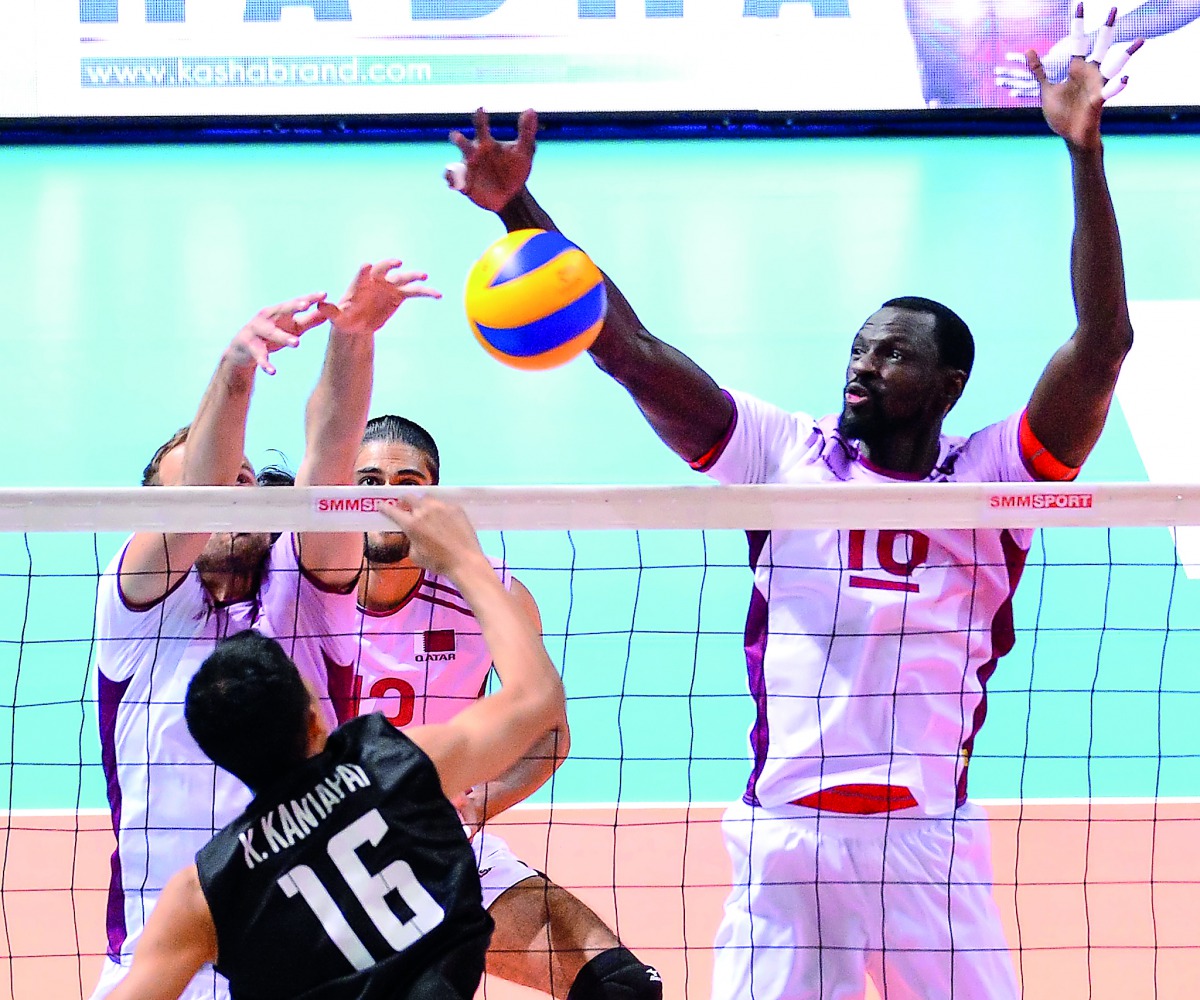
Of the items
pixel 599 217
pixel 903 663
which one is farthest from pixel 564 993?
pixel 599 217

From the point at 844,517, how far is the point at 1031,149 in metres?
10.9

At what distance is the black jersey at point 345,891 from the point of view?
8.20 feet

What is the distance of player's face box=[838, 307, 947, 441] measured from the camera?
3.58 metres

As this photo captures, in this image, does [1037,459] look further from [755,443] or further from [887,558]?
[755,443]

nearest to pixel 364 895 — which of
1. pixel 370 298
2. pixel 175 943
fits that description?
pixel 175 943

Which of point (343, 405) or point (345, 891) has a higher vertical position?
point (343, 405)

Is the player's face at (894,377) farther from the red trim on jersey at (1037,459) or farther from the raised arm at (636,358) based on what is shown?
the raised arm at (636,358)

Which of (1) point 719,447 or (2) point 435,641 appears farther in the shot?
(2) point 435,641

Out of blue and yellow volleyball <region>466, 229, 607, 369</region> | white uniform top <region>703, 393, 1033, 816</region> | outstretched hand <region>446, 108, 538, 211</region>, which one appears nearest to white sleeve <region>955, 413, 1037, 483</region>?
white uniform top <region>703, 393, 1033, 816</region>

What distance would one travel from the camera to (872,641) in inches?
137

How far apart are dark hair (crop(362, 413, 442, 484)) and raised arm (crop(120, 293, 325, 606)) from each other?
51 centimetres

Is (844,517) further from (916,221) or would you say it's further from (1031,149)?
(1031,149)

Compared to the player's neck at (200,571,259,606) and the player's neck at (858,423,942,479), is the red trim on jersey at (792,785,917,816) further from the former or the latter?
the player's neck at (200,571,259,606)

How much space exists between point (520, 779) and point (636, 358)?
1.26 m
